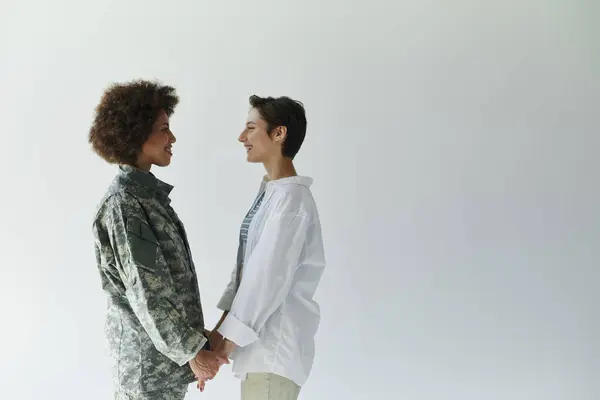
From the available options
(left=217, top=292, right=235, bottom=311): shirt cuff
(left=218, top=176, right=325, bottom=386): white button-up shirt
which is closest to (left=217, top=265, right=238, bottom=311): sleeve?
(left=217, top=292, right=235, bottom=311): shirt cuff

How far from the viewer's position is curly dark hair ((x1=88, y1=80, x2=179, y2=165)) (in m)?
1.58

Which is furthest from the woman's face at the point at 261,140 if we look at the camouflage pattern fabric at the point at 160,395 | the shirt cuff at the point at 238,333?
the camouflage pattern fabric at the point at 160,395

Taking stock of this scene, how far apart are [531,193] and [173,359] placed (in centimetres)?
185

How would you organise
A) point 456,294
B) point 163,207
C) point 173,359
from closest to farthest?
point 173,359 < point 163,207 < point 456,294

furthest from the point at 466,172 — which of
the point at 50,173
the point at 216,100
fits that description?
the point at 50,173

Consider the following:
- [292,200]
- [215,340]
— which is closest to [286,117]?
[292,200]

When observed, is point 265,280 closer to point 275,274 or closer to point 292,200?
point 275,274

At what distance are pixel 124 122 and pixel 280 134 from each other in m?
0.47

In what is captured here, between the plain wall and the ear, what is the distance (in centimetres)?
87

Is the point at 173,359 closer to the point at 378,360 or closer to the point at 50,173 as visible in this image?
the point at 378,360

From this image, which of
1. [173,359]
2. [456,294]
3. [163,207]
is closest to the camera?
[173,359]

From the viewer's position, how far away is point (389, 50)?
261 cm

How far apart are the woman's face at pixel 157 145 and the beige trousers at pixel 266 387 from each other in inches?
27.9

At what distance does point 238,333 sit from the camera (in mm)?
1572
